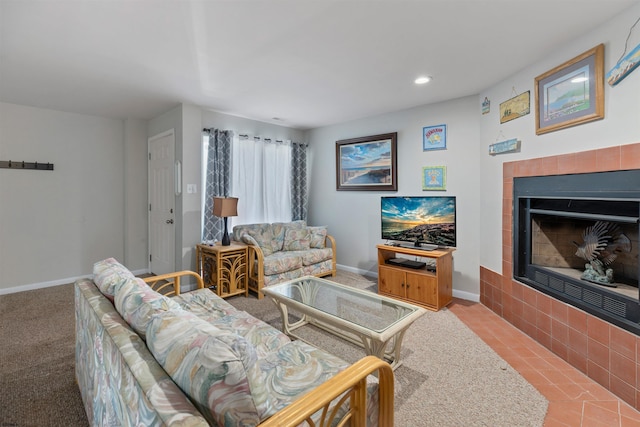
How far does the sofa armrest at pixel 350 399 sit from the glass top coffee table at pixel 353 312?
573mm

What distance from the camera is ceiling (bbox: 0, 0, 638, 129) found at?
6.14 feet

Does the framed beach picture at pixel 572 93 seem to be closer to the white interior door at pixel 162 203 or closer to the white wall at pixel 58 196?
the white interior door at pixel 162 203

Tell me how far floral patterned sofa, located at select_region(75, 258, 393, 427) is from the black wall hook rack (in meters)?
3.29

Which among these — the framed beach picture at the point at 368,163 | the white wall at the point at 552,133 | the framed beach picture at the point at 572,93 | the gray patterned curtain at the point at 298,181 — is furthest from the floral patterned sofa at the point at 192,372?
the gray patterned curtain at the point at 298,181

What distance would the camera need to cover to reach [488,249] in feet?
10.6

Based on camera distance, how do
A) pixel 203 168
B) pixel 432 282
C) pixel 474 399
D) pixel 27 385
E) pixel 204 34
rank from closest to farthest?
1. pixel 474 399
2. pixel 27 385
3. pixel 204 34
4. pixel 432 282
5. pixel 203 168

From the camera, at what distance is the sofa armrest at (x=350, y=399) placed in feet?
2.89

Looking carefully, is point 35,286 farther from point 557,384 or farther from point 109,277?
point 557,384

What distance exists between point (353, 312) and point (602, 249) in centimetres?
203

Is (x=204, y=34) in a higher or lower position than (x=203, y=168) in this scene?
higher

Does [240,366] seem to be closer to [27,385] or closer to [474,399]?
[474,399]

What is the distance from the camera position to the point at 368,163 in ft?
14.7

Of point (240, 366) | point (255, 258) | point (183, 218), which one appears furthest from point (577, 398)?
point (183, 218)

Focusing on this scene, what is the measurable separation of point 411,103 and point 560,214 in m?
2.15
